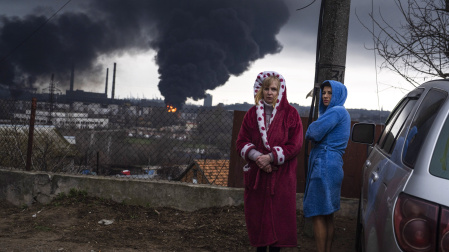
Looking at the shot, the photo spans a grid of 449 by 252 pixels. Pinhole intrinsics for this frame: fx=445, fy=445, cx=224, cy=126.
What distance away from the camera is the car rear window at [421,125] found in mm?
2156

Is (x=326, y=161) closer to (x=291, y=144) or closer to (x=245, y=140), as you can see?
(x=291, y=144)

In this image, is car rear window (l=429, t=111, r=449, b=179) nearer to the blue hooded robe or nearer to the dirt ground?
the blue hooded robe

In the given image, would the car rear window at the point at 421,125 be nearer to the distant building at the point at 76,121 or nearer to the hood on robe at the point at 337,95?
the hood on robe at the point at 337,95

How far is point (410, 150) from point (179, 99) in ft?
251

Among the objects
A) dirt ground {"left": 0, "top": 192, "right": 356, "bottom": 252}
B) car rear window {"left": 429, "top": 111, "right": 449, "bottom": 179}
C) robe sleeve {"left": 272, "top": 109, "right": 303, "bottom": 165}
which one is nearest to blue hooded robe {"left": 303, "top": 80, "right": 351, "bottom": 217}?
robe sleeve {"left": 272, "top": 109, "right": 303, "bottom": 165}

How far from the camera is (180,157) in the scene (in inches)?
422

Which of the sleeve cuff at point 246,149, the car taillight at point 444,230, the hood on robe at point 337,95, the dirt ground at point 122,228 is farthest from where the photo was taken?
the dirt ground at point 122,228

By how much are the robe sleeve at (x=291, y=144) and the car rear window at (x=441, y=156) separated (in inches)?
68.0

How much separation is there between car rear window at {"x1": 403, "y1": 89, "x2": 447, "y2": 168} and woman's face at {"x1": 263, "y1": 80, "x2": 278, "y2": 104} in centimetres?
144

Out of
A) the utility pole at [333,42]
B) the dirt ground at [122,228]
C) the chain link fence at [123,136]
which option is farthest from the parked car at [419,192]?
the chain link fence at [123,136]

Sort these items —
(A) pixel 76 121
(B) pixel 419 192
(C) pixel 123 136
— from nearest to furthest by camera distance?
(B) pixel 419 192 → (C) pixel 123 136 → (A) pixel 76 121

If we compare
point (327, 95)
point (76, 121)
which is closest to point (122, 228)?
point (327, 95)

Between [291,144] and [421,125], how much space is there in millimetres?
1542

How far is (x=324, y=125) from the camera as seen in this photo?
425 cm
